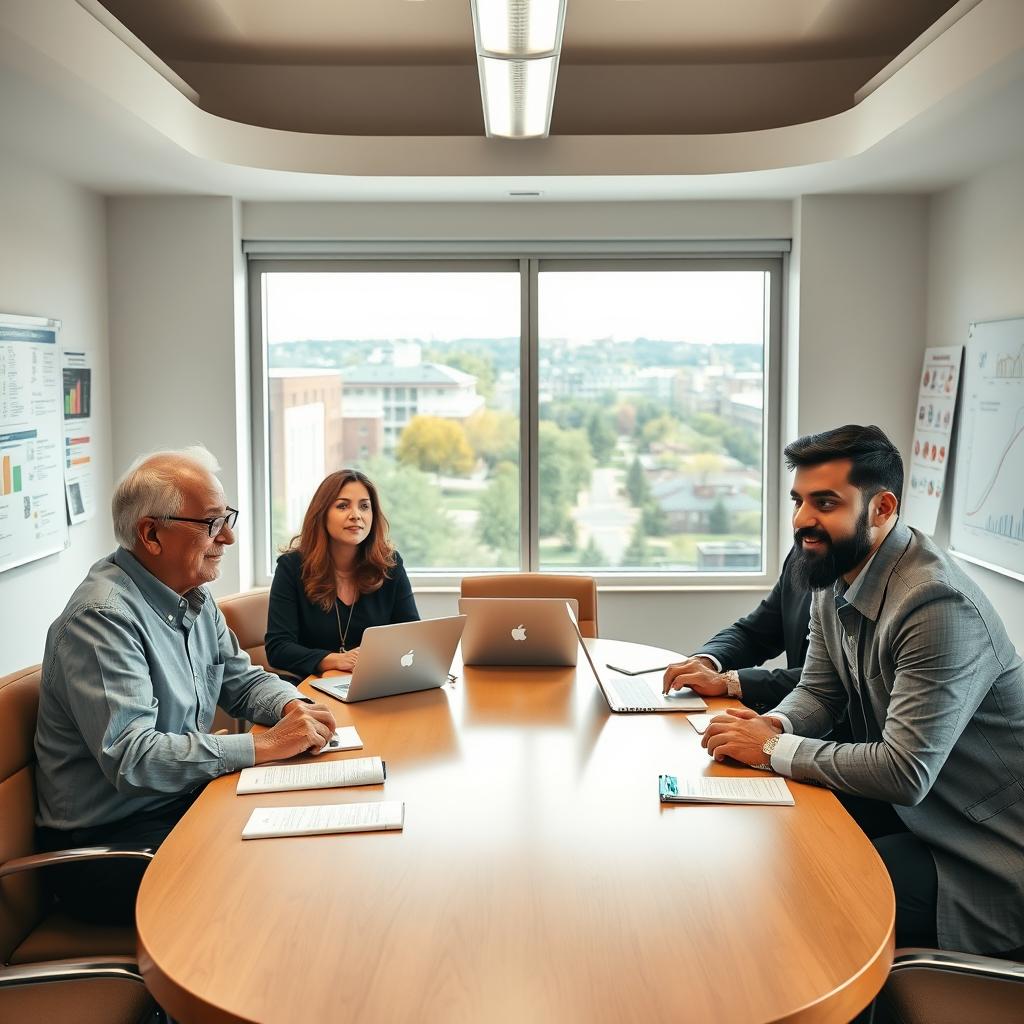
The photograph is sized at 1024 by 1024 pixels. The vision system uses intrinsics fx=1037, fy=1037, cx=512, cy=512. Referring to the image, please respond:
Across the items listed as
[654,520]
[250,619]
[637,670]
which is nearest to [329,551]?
[250,619]

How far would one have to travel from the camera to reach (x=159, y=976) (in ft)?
4.66

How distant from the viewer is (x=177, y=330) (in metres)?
5.05

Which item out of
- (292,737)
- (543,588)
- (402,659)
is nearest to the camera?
(292,737)

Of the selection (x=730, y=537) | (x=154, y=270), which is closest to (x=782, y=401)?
(x=730, y=537)

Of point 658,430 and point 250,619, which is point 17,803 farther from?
point 658,430

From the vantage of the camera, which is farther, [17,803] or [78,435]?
[78,435]

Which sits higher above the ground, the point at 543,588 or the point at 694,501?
the point at 694,501

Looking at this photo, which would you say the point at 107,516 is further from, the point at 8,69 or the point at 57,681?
the point at 57,681

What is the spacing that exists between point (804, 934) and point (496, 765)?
2.82 ft

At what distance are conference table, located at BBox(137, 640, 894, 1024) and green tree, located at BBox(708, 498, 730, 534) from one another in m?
3.33

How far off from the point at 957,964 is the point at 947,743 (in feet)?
1.52

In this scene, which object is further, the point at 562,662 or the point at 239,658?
the point at 562,662

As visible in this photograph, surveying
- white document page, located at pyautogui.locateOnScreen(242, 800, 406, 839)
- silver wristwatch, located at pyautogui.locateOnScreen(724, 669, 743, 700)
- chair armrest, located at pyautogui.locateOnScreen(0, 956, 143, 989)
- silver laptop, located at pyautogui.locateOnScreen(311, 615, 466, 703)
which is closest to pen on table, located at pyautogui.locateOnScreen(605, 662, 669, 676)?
silver wristwatch, located at pyautogui.locateOnScreen(724, 669, 743, 700)

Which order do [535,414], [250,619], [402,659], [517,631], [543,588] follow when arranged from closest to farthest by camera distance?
[402,659] < [517,631] < [250,619] < [543,588] < [535,414]
